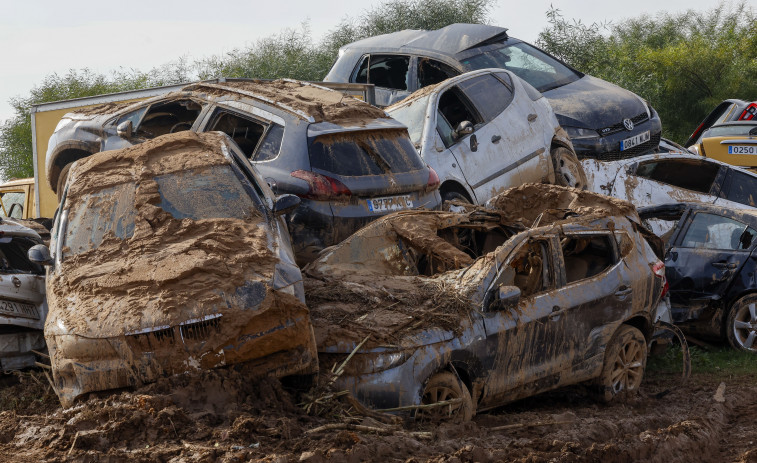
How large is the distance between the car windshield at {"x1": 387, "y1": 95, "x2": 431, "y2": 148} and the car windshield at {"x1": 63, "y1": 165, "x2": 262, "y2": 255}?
3957mm

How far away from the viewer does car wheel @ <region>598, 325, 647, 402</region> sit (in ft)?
26.9

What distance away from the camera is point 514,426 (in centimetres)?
665

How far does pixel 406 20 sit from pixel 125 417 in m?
21.7

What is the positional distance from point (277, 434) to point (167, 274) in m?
1.41

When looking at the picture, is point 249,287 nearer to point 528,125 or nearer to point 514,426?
point 514,426

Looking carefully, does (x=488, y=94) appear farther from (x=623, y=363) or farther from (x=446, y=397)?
(x=446, y=397)

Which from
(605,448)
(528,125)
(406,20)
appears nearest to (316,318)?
(605,448)

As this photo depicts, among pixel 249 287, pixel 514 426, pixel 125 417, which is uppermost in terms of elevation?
pixel 249 287

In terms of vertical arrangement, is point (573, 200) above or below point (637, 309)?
above

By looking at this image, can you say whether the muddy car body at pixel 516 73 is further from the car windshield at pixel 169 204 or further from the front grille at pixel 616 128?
the car windshield at pixel 169 204

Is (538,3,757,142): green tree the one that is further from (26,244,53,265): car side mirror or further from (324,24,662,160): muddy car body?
(26,244,53,265): car side mirror

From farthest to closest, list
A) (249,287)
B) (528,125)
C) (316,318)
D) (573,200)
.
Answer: (528,125) → (573,200) → (316,318) → (249,287)

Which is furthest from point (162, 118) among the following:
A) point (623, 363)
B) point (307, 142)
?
point (623, 363)

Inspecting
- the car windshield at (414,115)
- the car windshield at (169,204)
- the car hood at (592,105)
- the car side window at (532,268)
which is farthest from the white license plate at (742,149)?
the car windshield at (169,204)
